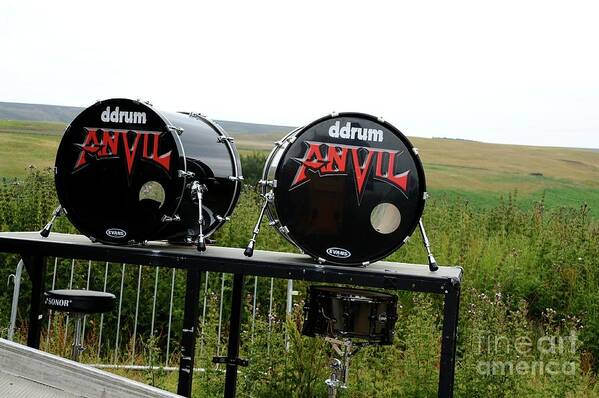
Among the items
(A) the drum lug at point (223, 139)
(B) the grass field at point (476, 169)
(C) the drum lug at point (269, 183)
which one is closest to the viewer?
(C) the drum lug at point (269, 183)

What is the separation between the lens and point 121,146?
22.4 ft

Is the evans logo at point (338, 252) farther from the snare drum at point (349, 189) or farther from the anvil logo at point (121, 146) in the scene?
the anvil logo at point (121, 146)

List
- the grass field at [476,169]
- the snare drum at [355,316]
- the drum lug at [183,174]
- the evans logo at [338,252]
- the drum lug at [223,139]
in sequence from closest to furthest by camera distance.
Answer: the snare drum at [355,316]
the evans logo at [338,252]
the drum lug at [183,174]
the drum lug at [223,139]
the grass field at [476,169]

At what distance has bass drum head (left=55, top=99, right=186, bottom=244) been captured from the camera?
668 centimetres

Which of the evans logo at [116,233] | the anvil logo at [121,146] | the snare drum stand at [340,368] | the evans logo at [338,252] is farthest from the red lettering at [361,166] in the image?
the evans logo at [116,233]

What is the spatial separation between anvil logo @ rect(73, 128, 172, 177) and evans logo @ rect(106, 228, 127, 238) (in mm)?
420

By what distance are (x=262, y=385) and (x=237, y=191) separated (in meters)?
1.62

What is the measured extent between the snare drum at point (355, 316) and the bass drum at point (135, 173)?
4.18 feet

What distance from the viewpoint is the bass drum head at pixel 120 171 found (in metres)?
6.68

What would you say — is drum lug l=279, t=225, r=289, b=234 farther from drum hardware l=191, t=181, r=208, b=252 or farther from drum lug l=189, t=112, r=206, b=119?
drum lug l=189, t=112, r=206, b=119

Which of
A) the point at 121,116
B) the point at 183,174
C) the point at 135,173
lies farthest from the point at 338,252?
the point at 121,116

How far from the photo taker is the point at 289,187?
6.22 metres

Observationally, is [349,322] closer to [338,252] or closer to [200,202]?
[338,252]

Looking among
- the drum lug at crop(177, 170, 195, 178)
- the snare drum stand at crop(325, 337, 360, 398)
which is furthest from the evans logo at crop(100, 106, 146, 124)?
the snare drum stand at crop(325, 337, 360, 398)
